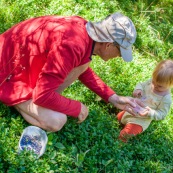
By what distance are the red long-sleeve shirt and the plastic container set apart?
0.86 ft

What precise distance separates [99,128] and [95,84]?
1.58 feet

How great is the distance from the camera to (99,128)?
4117mm

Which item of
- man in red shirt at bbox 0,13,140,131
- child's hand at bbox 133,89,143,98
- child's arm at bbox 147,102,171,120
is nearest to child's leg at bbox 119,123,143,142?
child's arm at bbox 147,102,171,120

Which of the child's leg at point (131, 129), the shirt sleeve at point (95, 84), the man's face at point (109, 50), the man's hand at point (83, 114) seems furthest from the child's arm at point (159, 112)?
the man's face at point (109, 50)

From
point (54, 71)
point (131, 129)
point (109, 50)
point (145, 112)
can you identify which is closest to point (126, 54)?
point (109, 50)

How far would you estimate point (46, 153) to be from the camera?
344 centimetres

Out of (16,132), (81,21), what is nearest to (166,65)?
(81,21)

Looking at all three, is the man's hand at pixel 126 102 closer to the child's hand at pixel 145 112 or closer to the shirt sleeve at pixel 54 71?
the child's hand at pixel 145 112

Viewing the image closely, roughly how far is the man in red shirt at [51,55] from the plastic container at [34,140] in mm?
154

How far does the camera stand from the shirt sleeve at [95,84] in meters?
4.14

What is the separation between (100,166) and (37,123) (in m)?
0.74

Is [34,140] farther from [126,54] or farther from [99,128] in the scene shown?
[126,54]

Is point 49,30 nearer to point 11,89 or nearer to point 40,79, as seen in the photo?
point 40,79

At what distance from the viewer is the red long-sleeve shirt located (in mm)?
3182
